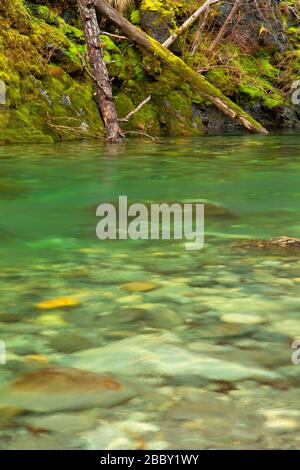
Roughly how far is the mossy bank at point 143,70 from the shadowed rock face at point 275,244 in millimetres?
6789

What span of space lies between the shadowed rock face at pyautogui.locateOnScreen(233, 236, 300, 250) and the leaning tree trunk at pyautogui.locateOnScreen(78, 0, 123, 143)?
7.04 meters

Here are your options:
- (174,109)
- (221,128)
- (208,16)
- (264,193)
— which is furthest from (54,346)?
(208,16)

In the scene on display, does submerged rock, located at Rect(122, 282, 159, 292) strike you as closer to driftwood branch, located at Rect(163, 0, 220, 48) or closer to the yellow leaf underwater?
A: the yellow leaf underwater

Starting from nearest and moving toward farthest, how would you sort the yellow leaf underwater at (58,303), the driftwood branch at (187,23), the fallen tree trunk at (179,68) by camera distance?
the yellow leaf underwater at (58,303)
the fallen tree trunk at (179,68)
the driftwood branch at (187,23)

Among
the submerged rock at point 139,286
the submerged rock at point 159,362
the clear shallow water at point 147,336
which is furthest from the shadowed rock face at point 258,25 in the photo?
the submerged rock at point 159,362

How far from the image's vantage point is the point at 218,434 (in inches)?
65.4

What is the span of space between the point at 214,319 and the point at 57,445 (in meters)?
1.03

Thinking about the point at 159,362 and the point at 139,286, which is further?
the point at 139,286

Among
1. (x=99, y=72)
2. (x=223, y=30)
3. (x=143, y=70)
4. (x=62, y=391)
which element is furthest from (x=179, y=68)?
(x=62, y=391)

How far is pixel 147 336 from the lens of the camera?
2359mm

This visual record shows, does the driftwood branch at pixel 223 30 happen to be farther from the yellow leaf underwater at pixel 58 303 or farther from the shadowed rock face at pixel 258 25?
the yellow leaf underwater at pixel 58 303

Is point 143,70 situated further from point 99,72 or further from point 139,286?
point 139,286

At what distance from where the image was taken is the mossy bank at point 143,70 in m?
10.5

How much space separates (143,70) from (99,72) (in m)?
2.80
